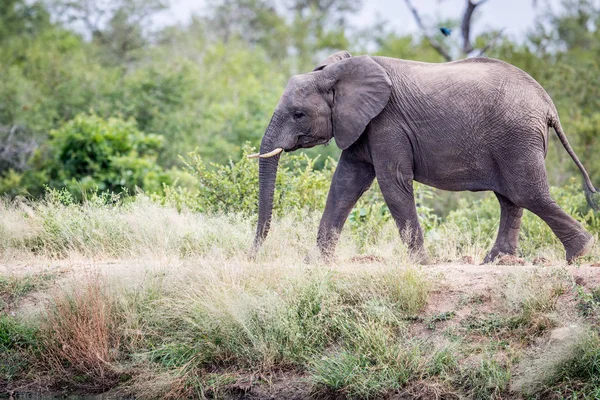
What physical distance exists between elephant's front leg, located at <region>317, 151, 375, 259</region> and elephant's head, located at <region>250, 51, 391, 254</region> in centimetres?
41

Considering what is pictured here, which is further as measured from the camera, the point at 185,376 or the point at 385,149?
the point at 385,149

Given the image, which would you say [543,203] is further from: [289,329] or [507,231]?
[289,329]

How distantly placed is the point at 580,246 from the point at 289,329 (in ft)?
10.6

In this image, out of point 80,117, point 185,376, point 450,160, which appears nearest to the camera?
point 185,376

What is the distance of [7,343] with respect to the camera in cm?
896

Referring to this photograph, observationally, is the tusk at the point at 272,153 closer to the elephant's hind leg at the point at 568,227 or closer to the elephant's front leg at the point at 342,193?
the elephant's front leg at the point at 342,193

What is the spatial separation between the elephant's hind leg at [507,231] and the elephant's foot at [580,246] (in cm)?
76

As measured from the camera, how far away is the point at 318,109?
31.9 feet

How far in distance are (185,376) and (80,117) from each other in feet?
29.9

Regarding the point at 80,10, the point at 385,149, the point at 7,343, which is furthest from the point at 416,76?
the point at 80,10

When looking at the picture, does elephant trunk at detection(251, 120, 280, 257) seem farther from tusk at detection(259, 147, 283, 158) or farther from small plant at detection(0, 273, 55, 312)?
small plant at detection(0, 273, 55, 312)

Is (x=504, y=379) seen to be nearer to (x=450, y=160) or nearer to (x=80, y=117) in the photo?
(x=450, y=160)

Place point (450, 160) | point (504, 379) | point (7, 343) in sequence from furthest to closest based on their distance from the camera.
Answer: point (450, 160) → point (7, 343) → point (504, 379)

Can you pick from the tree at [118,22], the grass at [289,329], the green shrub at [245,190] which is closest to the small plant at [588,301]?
the grass at [289,329]
